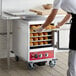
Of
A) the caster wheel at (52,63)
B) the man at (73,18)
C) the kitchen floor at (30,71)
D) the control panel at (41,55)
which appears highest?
the man at (73,18)

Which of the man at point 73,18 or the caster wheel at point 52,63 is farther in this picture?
the caster wheel at point 52,63

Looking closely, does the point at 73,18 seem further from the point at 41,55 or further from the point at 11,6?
the point at 11,6

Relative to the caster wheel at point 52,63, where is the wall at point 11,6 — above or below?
above

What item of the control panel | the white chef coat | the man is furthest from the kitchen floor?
the white chef coat

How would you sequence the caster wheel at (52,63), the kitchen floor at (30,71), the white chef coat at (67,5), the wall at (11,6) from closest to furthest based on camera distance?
the white chef coat at (67,5)
the kitchen floor at (30,71)
the caster wheel at (52,63)
the wall at (11,6)

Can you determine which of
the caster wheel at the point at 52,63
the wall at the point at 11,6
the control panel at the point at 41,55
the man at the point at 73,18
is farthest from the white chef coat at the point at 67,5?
the wall at the point at 11,6

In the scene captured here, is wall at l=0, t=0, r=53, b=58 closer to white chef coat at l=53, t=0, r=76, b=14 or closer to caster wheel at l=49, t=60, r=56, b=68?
caster wheel at l=49, t=60, r=56, b=68

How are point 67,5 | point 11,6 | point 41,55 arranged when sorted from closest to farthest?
point 67,5
point 41,55
point 11,6

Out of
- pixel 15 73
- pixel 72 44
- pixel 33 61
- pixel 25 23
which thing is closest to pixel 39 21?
pixel 25 23

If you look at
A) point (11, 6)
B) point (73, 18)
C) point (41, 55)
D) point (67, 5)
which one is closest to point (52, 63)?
point (41, 55)

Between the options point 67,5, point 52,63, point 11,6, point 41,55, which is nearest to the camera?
point 67,5

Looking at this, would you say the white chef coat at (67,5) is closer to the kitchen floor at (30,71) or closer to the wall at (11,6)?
the kitchen floor at (30,71)

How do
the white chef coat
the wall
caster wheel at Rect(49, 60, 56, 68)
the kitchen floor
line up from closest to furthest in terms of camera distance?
the white chef coat, the kitchen floor, caster wheel at Rect(49, 60, 56, 68), the wall

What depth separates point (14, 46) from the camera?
13.6 ft
